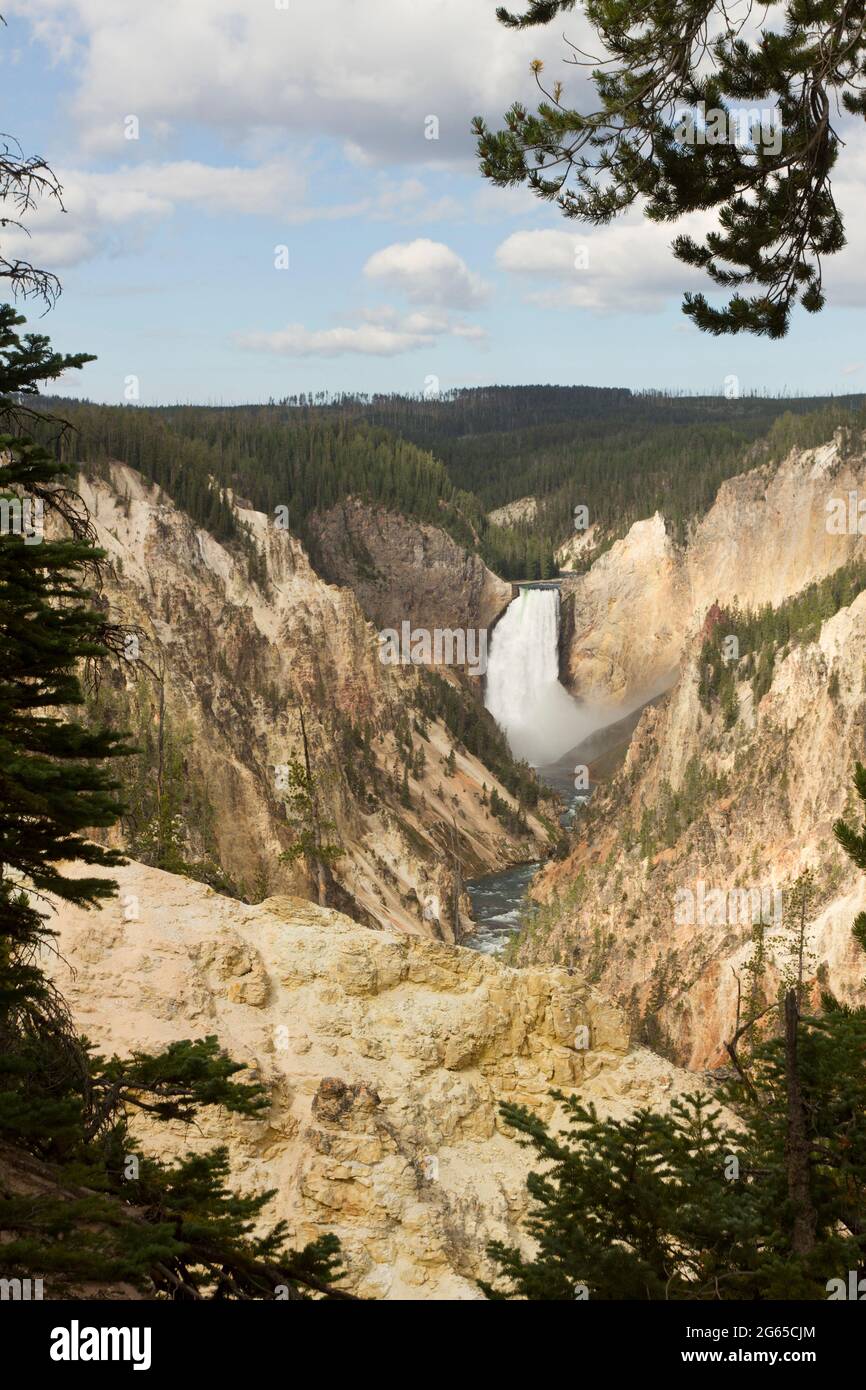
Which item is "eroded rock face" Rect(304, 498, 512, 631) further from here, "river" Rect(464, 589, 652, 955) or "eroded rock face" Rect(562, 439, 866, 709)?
"eroded rock face" Rect(562, 439, 866, 709)

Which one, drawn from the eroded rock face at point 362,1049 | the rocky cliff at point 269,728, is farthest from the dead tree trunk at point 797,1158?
the rocky cliff at point 269,728

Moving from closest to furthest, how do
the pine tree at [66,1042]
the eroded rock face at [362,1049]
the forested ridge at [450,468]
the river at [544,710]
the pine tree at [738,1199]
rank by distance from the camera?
1. the pine tree at [66,1042]
2. the pine tree at [738,1199]
3. the eroded rock face at [362,1049]
4. the forested ridge at [450,468]
5. the river at [544,710]

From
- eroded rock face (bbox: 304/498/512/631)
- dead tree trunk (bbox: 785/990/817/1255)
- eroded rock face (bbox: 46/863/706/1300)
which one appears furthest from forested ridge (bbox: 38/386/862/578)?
dead tree trunk (bbox: 785/990/817/1255)

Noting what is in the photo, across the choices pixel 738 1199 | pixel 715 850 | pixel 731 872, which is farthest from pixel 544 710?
pixel 738 1199

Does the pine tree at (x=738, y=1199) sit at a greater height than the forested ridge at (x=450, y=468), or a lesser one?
lesser

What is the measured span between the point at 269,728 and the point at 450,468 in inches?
4664

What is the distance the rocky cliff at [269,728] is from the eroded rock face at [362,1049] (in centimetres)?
1555

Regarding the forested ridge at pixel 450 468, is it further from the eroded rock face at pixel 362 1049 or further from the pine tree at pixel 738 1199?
the pine tree at pixel 738 1199

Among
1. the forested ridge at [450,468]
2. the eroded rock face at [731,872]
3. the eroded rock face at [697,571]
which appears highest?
the forested ridge at [450,468]

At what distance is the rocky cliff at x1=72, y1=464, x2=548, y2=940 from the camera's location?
5156 cm

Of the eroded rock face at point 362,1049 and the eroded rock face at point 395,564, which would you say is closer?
the eroded rock face at point 362,1049

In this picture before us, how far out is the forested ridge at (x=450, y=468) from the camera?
87794 millimetres

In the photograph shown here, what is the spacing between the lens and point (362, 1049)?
20.5 metres
